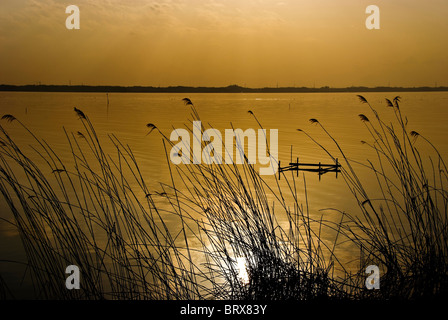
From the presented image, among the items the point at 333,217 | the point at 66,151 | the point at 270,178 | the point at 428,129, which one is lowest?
the point at 333,217

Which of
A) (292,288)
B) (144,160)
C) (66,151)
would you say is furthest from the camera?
(66,151)

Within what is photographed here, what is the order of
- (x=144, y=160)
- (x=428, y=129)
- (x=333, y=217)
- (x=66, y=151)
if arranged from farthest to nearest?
(x=428, y=129) < (x=66, y=151) < (x=144, y=160) < (x=333, y=217)

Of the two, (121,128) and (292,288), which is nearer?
(292,288)

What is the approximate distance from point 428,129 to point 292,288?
3213cm
